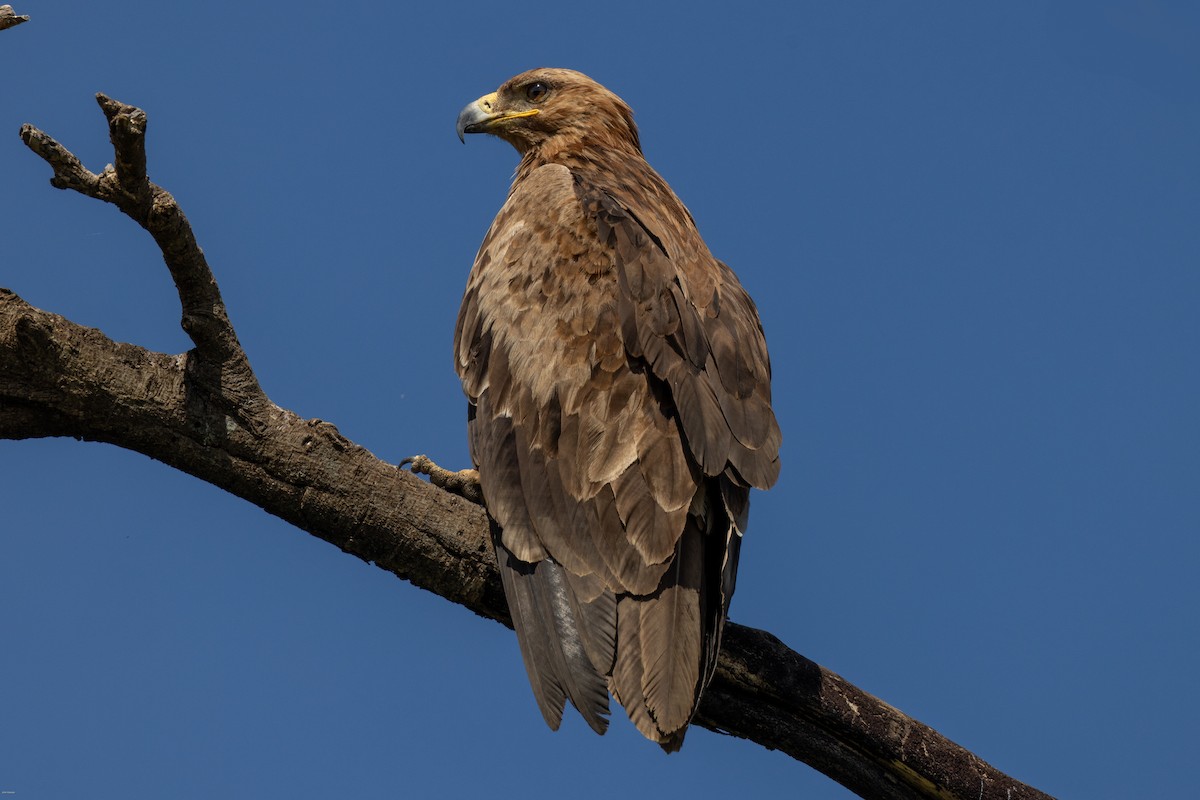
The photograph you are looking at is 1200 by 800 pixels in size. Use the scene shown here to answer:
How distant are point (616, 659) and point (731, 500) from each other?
2.34ft

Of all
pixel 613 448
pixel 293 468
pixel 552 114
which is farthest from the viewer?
pixel 552 114

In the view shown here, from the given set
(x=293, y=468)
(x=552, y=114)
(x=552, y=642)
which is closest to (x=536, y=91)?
(x=552, y=114)

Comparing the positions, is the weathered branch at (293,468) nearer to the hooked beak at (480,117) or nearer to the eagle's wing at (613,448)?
the eagle's wing at (613,448)

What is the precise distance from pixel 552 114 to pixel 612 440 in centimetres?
287

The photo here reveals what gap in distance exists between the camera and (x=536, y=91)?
22.3 feet

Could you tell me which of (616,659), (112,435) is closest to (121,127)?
(112,435)

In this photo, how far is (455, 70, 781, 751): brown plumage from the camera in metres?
4.14

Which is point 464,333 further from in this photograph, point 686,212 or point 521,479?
point 686,212

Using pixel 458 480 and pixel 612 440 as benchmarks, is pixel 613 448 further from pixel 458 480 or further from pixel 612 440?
pixel 458 480

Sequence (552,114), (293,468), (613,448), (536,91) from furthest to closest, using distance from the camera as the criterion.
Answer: (536,91)
(552,114)
(613,448)
(293,468)

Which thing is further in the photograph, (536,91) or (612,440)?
(536,91)

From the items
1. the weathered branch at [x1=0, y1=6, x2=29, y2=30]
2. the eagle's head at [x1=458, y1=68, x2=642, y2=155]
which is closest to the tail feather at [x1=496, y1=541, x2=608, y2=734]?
the weathered branch at [x1=0, y1=6, x2=29, y2=30]

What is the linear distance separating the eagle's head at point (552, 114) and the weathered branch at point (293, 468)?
2748mm

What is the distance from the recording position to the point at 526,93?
6828mm
